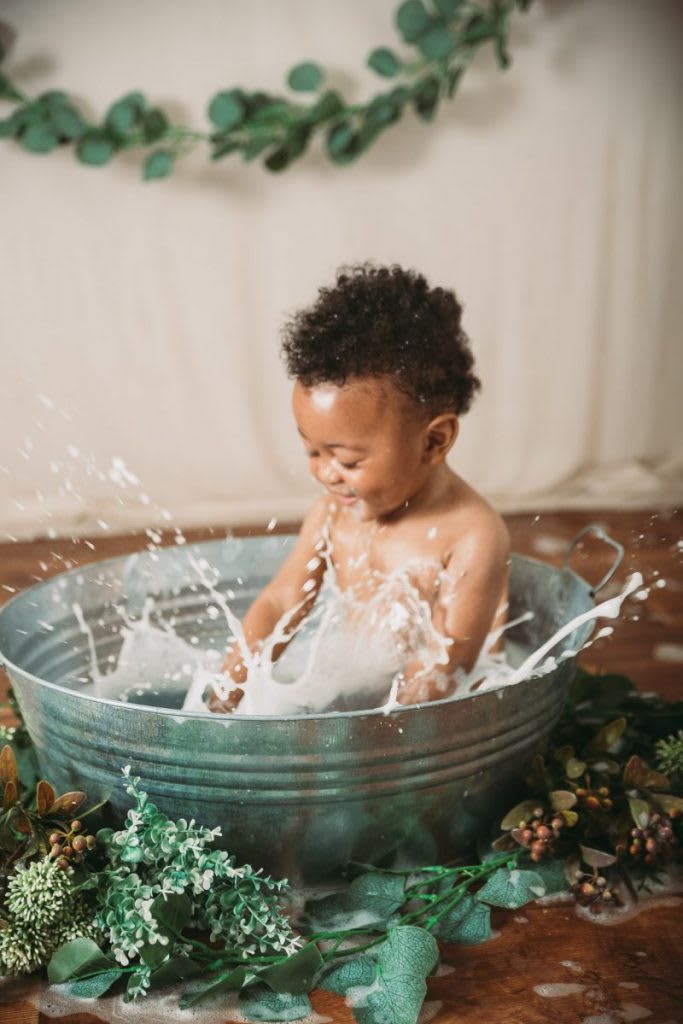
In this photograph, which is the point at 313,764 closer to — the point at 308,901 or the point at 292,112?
the point at 308,901

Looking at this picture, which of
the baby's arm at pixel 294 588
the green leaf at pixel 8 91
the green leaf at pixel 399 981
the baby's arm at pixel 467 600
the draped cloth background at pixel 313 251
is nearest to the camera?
the green leaf at pixel 399 981

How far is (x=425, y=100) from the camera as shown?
1837 millimetres

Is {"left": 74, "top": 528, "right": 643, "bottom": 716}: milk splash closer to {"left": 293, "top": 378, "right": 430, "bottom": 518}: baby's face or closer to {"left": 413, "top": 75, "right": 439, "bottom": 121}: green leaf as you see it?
{"left": 293, "top": 378, "right": 430, "bottom": 518}: baby's face

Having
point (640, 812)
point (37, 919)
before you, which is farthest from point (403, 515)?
point (37, 919)

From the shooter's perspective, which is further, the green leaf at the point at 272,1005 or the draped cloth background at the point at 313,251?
the draped cloth background at the point at 313,251

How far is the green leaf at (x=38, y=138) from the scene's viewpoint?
1.81 m

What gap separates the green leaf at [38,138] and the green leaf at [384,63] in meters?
0.54

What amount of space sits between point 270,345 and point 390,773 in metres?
1.18

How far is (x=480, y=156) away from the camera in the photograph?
6.19 ft

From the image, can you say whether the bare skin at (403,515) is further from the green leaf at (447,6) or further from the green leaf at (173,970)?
the green leaf at (447,6)

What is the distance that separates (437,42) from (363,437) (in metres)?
1.28

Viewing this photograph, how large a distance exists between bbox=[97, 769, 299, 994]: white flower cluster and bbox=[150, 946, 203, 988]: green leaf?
11 mm

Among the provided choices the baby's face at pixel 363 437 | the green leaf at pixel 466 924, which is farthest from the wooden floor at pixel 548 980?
the baby's face at pixel 363 437

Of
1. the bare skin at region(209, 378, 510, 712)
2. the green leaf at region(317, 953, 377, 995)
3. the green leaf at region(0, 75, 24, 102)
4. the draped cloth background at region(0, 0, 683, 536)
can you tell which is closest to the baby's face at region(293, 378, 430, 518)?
the bare skin at region(209, 378, 510, 712)
